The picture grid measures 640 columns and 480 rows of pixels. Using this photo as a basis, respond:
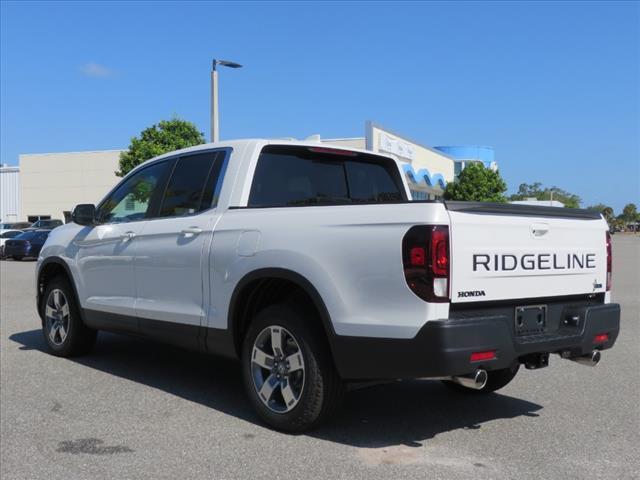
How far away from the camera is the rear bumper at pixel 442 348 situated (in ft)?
11.6

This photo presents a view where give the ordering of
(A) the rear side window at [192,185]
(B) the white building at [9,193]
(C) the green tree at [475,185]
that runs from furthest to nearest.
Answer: (B) the white building at [9,193], (C) the green tree at [475,185], (A) the rear side window at [192,185]

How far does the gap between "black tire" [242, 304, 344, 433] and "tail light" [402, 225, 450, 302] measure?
2.74 feet

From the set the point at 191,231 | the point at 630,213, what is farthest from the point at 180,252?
the point at 630,213

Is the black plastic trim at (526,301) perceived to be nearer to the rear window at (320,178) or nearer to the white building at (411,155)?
the rear window at (320,178)

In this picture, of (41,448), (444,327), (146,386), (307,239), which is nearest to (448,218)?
(444,327)

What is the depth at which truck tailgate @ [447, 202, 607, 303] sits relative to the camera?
3.65 metres

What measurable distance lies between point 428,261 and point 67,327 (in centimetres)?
450

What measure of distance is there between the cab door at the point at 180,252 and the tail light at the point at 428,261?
1.77 metres

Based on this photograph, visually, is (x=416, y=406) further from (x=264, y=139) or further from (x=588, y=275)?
(x=264, y=139)

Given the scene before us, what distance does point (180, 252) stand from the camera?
5047 mm

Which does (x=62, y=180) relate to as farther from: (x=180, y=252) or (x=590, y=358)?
(x=590, y=358)

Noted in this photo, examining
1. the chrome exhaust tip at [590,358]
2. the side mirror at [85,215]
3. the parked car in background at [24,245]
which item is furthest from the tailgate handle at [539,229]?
the parked car in background at [24,245]

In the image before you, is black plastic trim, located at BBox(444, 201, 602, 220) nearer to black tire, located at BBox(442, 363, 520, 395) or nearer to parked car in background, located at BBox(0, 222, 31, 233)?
black tire, located at BBox(442, 363, 520, 395)

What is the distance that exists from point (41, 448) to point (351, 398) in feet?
7.68
